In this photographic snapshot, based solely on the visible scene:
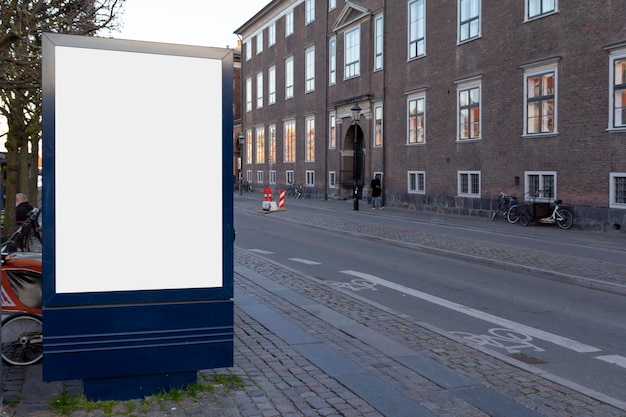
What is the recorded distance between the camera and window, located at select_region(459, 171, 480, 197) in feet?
86.2

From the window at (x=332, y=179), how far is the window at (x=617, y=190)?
22135 mm

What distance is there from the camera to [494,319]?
27.6 ft

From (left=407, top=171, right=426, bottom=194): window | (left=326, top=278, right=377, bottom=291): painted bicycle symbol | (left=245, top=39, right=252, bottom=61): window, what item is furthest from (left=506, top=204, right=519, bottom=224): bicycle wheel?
(left=245, top=39, right=252, bottom=61): window

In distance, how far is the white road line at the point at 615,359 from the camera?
6387 mm

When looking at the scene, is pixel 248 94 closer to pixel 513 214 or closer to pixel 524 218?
pixel 513 214

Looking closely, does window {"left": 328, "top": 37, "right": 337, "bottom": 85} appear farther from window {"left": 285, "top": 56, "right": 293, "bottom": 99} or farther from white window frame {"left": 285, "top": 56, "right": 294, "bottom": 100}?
window {"left": 285, "top": 56, "right": 293, "bottom": 99}

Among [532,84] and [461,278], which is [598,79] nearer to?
[532,84]

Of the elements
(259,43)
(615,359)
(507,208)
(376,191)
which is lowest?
(615,359)

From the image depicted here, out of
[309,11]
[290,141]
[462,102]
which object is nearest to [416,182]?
[462,102]

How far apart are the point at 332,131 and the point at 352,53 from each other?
5.38 metres

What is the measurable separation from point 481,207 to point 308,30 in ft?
75.8

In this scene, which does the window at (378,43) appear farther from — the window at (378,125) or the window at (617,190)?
the window at (617,190)

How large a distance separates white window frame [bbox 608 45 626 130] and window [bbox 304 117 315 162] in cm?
2574

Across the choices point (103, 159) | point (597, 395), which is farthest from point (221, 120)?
point (597, 395)
